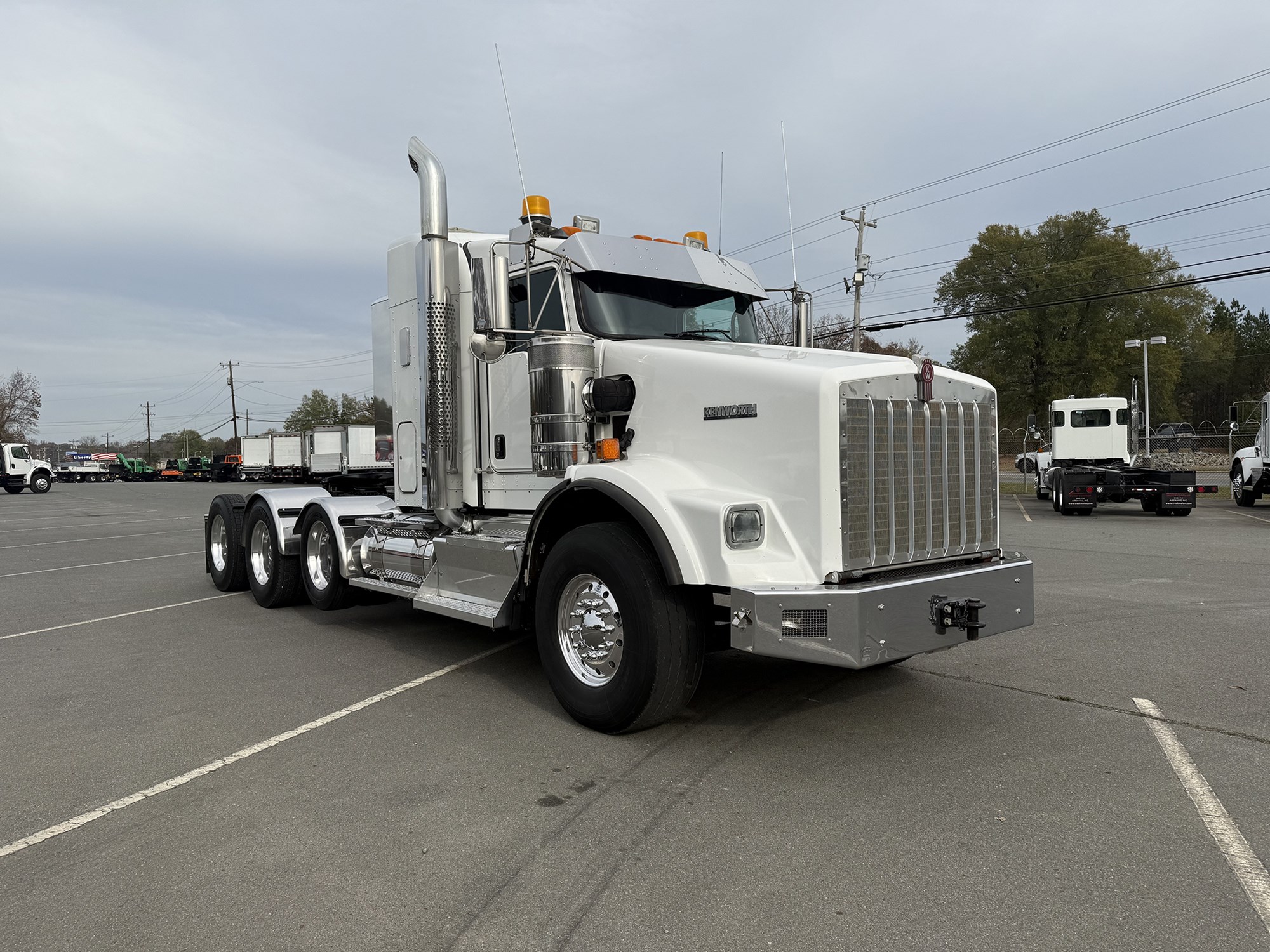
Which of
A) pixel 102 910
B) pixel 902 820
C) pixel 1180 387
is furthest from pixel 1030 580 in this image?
pixel 1180 387

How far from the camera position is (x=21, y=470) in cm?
4466

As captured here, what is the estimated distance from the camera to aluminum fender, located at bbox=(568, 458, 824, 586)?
3.98m

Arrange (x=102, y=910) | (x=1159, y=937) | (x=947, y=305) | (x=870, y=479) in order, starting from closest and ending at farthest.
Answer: (x=1159, y=937) → (x=102, y=910) → (x=870, y=479) → (x=947, y=305)

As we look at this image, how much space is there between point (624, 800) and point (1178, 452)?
49183 mm

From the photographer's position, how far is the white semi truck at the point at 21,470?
1727 inches

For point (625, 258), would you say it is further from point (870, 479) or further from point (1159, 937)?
point (1159, 937)

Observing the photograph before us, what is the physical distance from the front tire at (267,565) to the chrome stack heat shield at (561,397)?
4171 mm

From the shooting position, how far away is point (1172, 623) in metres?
7.08

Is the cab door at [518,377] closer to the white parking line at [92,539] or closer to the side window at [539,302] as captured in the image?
the side window at [539,302]

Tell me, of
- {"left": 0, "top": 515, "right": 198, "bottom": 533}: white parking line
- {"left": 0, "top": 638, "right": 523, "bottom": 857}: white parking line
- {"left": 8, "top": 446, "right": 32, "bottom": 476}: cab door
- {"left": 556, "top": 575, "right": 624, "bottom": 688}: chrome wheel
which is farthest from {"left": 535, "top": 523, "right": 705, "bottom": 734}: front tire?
→ {"left": 8, "top": 446, "right": 32, "bottom": 476}: cab door

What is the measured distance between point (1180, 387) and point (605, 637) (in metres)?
82.6

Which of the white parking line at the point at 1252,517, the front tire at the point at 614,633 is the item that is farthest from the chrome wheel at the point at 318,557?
the white parking line at the point at 1252,517

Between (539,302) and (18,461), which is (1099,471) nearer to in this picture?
(539,302)

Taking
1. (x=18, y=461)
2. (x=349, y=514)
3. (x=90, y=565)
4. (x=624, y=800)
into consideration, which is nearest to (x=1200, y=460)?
(x=349, y=514)
